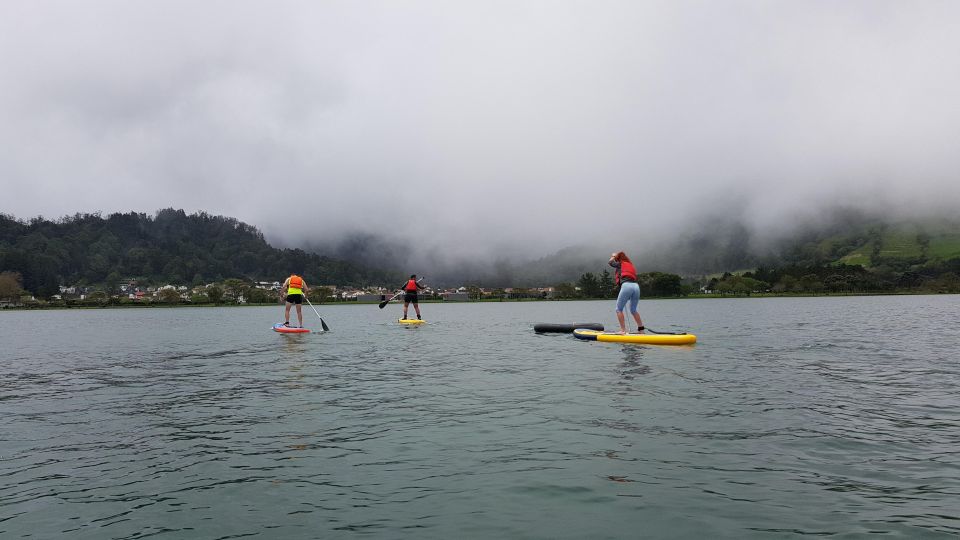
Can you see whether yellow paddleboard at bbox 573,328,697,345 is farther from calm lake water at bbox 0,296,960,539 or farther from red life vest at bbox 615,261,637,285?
calm lake water at bbox 0,296,960,539

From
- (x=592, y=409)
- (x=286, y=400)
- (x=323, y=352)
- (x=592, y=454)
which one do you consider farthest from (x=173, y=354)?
(x=592, y=454)

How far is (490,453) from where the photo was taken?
8914mm

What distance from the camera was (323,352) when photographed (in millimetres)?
25188

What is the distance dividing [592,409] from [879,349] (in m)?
18.3

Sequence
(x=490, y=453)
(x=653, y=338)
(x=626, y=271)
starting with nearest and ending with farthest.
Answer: (x=490, y=453)
(x=653, y=338)
(x=626, y=271)

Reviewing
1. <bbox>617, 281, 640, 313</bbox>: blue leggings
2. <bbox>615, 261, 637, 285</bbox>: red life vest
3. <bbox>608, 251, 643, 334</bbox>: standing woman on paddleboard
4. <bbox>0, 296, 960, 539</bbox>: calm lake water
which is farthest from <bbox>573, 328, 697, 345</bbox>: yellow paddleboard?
<bbox>0, 296, 960, 539</bbox>: calm lake water

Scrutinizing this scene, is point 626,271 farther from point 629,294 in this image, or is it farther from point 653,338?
point 653,338

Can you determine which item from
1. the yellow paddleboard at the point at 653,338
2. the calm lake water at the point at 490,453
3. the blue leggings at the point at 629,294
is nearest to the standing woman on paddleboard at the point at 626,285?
the blue leggings at the point at 629,294

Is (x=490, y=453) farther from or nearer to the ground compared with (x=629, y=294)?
nearer to the ground

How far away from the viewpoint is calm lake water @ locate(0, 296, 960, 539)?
633 centimetres

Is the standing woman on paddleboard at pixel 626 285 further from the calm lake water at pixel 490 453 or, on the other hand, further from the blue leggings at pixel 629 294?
the calm lake water at pixel 490 453

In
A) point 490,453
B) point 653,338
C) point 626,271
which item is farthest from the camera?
point 626,271

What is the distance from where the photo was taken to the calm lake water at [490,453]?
6.33 meters

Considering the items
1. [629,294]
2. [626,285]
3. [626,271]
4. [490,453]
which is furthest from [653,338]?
[490,453]
